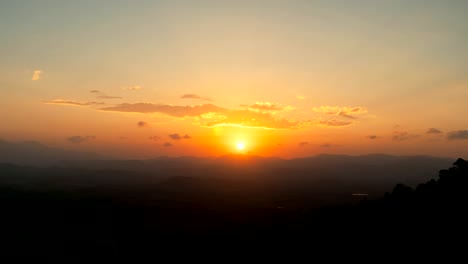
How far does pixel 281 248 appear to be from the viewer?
2495 inches

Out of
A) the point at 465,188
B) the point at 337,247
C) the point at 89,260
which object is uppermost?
the point at 465,188

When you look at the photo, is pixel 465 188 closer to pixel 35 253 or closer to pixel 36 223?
pixel 35 253

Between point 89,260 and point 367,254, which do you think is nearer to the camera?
point 367,254

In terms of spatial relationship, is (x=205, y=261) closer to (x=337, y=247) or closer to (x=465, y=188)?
(x=337, y=247)

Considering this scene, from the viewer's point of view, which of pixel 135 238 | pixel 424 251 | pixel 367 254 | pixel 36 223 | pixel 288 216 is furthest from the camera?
pixel 36 223

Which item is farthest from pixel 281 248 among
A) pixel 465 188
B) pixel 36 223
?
pixel 36 223

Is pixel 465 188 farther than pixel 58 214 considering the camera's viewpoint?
No

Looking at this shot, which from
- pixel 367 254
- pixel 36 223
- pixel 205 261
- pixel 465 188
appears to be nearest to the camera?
pixel 367 254

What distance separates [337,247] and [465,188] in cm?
1990

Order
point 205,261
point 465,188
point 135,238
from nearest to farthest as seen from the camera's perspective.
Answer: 1. point 465,188
2. point 205,261
3. point 135,238

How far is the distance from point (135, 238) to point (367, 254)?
146 ft

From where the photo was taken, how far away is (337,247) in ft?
184

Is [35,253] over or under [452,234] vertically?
under

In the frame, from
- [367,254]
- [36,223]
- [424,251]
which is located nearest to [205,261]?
[367,254]
